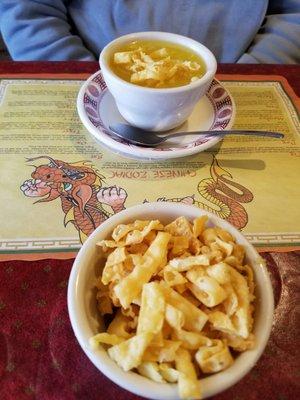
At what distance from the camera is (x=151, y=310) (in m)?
0.37

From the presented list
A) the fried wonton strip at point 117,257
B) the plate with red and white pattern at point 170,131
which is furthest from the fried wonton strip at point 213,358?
the plate with red and white pattern at point 170,131

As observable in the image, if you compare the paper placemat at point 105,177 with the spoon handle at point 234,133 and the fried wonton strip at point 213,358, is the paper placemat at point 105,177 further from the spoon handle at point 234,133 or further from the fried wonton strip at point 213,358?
the fried wonton strip at point 213,358

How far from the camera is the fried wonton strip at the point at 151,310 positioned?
1.18ft

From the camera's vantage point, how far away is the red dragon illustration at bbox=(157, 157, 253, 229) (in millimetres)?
598

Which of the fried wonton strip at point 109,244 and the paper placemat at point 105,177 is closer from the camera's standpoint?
the fried wonton strip at point 109,244

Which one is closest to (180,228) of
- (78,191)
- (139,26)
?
(78,191)

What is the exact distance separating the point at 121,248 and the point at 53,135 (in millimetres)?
359

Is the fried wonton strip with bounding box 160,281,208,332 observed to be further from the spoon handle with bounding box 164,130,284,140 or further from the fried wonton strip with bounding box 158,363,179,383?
the spoon handle with bounding box 164,130,284,140

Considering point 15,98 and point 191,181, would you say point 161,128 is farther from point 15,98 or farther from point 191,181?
point 15,98

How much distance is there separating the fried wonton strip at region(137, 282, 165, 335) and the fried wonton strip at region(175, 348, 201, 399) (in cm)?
3

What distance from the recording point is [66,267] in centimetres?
52

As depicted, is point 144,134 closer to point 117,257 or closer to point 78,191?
point 78,191

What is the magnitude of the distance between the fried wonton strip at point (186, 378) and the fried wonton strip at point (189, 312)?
0.03 m

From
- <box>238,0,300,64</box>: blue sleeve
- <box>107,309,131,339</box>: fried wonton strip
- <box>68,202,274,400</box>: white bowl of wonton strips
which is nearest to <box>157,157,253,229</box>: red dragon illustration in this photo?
<box>68,202,274,400</box>: white bowl of wonton strips
